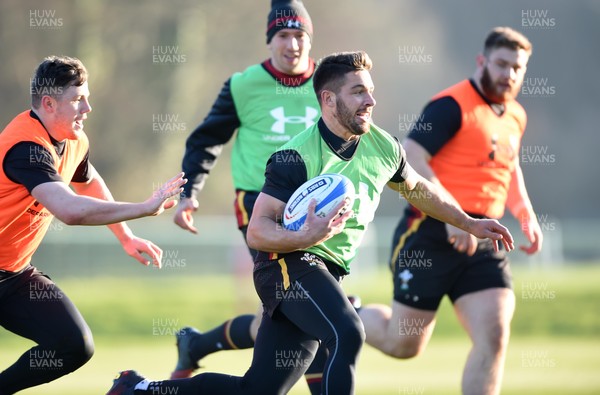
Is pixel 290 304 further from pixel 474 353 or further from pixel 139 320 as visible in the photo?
pixel 139 320

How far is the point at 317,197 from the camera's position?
5.04 metres

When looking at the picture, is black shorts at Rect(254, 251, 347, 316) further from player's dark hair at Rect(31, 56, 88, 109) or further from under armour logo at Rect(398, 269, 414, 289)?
under armour logo at Rect(398, 269, 414, 289)

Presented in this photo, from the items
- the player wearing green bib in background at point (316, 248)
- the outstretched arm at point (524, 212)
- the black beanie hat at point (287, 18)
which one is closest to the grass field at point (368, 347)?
the outstretched arm at point (524, 212)

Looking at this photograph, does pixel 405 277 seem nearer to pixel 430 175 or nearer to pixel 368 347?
pixel 430 175

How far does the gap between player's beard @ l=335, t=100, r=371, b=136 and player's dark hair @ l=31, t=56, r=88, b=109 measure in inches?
57.8

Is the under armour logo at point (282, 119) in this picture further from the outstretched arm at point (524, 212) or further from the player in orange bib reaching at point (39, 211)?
the player in orange bib reaching at point (39, 211)

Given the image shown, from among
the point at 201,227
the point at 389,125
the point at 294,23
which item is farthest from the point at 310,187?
the point at 389,125

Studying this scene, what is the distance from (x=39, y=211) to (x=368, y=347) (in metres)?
9.92

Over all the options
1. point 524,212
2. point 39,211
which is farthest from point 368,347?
point 39,211

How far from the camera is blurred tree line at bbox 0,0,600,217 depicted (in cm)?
2283

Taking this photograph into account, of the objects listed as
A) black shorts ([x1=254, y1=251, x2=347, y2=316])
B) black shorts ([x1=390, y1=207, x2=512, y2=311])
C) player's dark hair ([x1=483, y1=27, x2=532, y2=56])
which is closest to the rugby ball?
black shorts ([x1=254, y1=251, x2=347, y2=316])

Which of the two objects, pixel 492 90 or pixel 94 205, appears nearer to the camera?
pixel 94 205

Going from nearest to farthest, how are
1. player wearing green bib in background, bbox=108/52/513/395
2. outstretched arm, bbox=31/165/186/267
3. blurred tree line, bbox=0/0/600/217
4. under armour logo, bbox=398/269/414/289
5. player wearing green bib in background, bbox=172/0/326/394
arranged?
player wearing green bib in background, bbox=108/52/513/395 → outstretched arm, bbox=31/165/186/267 → under armour logo, bbox=398/269/414/289 → player wearing green bib in background, bbox=172/0/326/394 → blurred tree line, bbox=0/0/600/217

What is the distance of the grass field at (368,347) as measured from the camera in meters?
9.74
